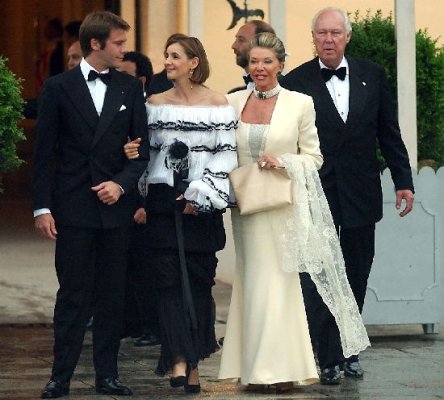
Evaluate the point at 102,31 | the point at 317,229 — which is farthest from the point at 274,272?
the point at 102,31

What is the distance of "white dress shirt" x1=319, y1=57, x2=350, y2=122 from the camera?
9164mm

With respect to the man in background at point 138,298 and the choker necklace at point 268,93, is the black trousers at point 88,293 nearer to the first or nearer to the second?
the choker necklace at point 268,93

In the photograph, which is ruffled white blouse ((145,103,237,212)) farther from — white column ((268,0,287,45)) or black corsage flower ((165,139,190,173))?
white column ((268,0,287,45))

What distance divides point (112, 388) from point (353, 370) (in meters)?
1.46

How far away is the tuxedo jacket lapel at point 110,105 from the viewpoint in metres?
8.30

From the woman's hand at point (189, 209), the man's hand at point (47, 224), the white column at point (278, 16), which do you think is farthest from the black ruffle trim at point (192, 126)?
the white column at point (278, 16)

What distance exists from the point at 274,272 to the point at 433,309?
7.93 ft

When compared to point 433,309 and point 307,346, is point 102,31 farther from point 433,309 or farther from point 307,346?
point 433,309

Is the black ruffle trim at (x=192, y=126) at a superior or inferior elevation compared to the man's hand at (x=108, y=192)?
superior

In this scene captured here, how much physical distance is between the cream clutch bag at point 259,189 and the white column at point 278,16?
12.7 ft

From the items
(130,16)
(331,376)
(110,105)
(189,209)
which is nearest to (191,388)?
(331,376)

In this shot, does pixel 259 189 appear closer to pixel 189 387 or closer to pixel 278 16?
pixel 189 387

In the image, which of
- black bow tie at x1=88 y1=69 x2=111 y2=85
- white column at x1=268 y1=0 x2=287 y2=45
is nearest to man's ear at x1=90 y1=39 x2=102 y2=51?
black bow tie at x1=88 y1=69 x2=111 y2=85

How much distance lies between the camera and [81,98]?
8320 mm
